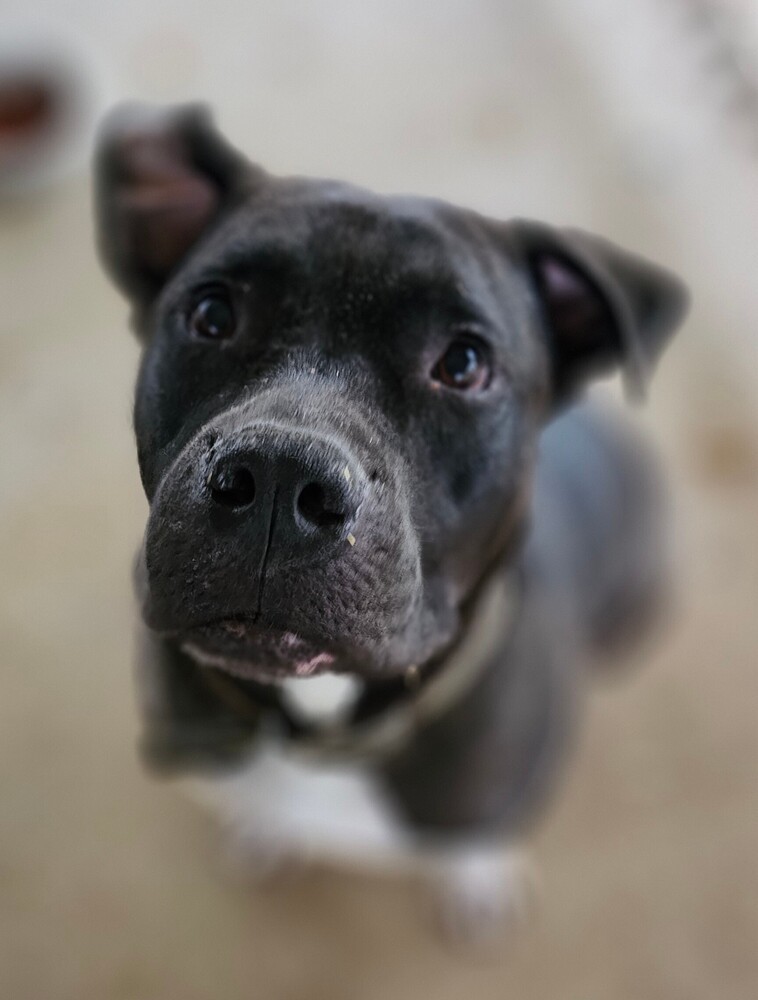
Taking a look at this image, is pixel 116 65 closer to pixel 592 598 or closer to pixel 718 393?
pixel 718 393

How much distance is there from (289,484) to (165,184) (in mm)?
428

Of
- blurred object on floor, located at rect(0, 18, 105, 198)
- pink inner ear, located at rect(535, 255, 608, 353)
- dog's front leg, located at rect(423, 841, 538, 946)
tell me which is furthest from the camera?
blurred object on floor, located at rect(0, 18, 105, 198)

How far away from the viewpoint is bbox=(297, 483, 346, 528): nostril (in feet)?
1.89

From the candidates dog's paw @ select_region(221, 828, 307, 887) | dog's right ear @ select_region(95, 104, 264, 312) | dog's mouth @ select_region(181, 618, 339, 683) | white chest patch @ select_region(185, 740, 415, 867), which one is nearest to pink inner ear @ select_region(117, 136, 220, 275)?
dog's right ear @ select_region(95, 104, 264, 312)

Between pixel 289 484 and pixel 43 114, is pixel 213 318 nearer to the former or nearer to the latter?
pixel 289 484

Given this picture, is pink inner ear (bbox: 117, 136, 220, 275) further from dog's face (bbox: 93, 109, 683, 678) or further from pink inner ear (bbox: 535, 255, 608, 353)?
pink inner ear (bbox: 535, 255, 608, 353)

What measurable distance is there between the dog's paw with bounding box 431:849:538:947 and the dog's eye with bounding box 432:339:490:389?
110cm

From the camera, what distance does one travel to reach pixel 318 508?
23.0 inches

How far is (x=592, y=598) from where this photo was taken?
5.15 feet

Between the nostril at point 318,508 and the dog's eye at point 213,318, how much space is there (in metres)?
0.21

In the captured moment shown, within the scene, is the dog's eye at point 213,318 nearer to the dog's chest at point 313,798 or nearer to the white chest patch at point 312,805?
the dog's chest at point 313,798

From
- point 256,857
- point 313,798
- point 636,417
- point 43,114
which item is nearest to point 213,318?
point 313,798

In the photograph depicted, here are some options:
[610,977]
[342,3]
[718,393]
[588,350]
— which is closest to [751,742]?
[610,977]

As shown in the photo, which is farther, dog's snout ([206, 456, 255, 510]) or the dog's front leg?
the dog's front leg
